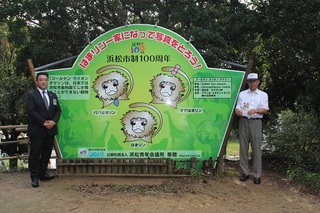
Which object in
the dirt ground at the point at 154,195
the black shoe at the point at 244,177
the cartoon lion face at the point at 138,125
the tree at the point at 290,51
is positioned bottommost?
the dirt ground at the point at 154,195

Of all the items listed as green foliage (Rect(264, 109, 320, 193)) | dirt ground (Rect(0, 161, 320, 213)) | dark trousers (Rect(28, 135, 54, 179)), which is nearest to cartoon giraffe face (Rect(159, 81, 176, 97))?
dirt ground (Rect(0, 161, 320, 213))

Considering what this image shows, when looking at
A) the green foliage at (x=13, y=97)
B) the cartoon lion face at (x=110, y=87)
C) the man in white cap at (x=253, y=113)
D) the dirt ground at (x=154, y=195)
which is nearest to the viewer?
the dirt ground at (x=154, y=195)

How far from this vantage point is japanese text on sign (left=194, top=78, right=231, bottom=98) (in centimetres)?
642

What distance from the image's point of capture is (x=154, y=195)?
543cm

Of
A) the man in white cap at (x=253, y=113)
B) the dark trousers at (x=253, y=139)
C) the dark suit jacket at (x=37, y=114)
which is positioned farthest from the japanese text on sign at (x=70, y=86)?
the dark trousers at (x=253, y=139)

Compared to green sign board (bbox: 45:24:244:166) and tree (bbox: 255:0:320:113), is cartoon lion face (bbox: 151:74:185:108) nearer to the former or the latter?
green sign board (bbox: 45:24:244:166)

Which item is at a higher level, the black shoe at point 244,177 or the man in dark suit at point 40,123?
the man in dark suit at point 40,123

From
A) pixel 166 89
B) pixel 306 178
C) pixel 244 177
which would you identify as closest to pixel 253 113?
pixel 244 177

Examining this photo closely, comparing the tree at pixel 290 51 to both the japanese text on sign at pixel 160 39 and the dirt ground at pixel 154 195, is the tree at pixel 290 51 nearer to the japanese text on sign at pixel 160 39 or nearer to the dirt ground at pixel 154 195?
the japanese text on sign at pixel 160 39

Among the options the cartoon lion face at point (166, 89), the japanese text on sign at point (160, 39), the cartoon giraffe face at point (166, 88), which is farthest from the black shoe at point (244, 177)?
the japanese text on sign at point (160, 39)

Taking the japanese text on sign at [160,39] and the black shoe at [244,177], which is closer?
the black shoe at [244,177]

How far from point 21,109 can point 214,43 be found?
8.63 m

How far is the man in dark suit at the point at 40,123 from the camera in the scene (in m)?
5.81

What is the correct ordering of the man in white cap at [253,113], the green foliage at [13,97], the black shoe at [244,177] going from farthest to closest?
the green foliage at [13,97], the black shoe at [244,177], the man in white cap at [253,113]
